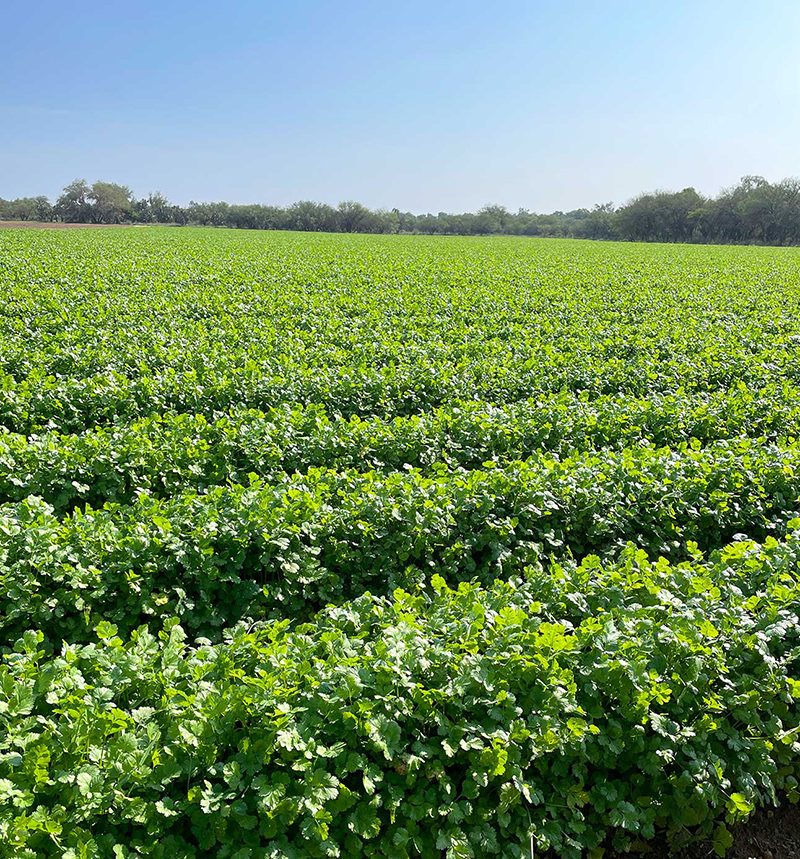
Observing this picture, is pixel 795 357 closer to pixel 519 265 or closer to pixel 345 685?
pixel 345 685

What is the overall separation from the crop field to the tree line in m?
102

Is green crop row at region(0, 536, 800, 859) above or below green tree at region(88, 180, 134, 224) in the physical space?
below

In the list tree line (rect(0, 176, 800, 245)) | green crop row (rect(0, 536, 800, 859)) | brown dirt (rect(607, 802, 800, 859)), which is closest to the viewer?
green crop row (rect(0, 536, 800, 859))

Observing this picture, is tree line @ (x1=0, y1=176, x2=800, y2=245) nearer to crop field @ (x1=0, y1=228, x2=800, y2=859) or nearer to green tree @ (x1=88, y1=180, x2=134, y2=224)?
green tree @ (x1=88, y1=180, x2=134, y2=224)

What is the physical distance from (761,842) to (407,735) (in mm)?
2364

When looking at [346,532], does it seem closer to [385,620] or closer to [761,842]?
[385,620]

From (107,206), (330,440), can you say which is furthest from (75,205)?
(330,440)

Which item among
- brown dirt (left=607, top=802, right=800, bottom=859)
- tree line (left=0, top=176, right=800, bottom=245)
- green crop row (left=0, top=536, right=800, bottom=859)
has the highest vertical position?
tree line (left=0, top=176, right=800, bottom=245)

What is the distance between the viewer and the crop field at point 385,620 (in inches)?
110

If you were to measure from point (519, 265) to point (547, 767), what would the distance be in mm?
29790

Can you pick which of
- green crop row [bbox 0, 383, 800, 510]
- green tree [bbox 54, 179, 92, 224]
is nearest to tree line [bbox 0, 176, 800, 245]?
green tree [bbox 54, 179, 92, 224]

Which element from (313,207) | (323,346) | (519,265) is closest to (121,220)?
(313,207)

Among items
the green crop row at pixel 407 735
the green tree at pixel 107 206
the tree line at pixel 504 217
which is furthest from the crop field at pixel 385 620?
the green tree at pixel 107 206

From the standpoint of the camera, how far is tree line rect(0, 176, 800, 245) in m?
91.6
